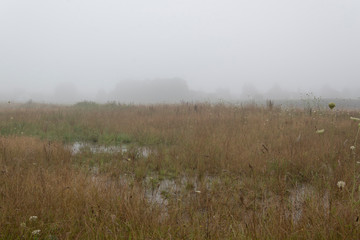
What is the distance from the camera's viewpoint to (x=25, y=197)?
2.29 metres

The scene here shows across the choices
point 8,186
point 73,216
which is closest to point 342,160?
point 73,216

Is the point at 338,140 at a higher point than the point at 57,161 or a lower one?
higher

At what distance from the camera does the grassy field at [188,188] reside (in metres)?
1.82

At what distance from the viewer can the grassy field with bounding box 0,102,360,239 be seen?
182 cm

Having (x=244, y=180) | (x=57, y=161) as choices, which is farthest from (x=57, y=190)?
(x=244, y=180)

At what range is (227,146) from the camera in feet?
15.1

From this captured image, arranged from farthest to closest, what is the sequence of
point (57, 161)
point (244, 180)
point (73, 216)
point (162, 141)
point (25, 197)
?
1. point (162, 141)
2. point (57, 161)
3. point (244, 180)
4. point (25, 197)
5. point (73, 216)

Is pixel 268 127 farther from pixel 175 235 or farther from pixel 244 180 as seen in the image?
pixel 175 235

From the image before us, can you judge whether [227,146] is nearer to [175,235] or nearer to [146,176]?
[146,176]

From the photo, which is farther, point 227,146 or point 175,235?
point 227,146

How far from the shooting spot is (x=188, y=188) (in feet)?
10.2

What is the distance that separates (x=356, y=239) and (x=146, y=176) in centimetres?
282

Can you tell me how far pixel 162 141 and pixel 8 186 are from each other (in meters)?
3.95

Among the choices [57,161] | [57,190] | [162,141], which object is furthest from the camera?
[162,141]
